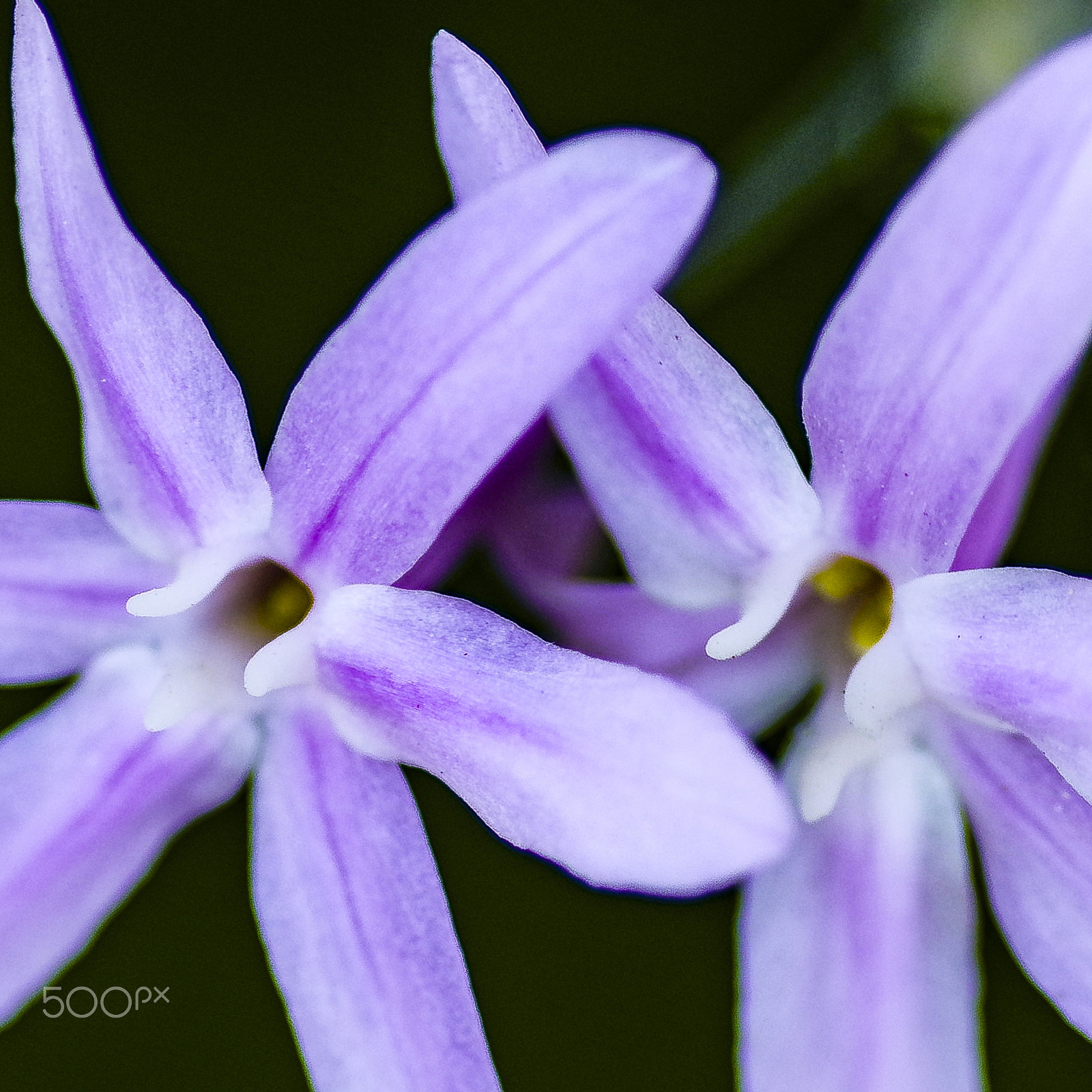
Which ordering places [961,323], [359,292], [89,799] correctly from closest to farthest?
[961,323]
[89,799]
[359,292]

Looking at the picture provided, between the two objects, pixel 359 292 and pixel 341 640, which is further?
pixel 359 292

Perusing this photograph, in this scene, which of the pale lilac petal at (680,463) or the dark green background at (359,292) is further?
the dark green background at (359,292)

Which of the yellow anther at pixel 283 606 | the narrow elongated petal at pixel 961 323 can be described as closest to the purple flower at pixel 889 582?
the narrow elongated petal at pixel 961 323

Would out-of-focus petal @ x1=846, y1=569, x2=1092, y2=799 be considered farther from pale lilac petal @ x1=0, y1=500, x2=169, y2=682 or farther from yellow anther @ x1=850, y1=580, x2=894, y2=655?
pale lilac petal @ x1=0, y1=500, x2=169, y2=682

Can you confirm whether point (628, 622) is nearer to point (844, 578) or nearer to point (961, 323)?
point (844, 578)

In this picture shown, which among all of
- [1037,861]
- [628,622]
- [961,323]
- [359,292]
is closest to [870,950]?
[1037,861]

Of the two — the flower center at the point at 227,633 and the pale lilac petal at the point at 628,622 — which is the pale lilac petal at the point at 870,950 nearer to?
the pale lilac petal at the point at 628,622
